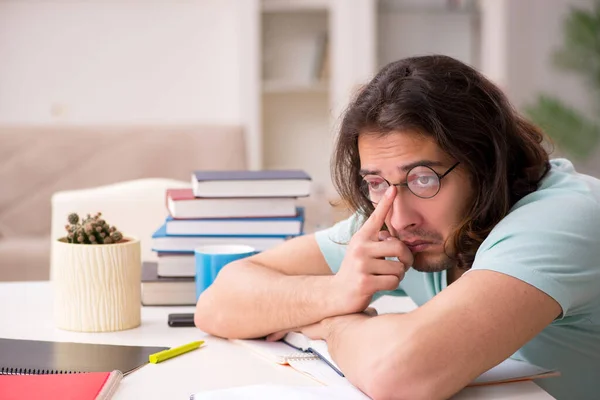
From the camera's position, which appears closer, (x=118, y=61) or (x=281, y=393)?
(x=281, y=393)

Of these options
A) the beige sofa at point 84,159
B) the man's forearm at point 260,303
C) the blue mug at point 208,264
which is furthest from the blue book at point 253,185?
the beige sofa at point 84,159

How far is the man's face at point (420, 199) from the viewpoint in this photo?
4.07 feet

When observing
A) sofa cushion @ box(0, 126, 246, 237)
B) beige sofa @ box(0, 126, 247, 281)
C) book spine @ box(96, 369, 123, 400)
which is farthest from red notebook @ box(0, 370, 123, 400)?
sofa cushion @ box(0, 126, 246, 237)

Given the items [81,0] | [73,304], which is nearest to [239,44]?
[81,0]

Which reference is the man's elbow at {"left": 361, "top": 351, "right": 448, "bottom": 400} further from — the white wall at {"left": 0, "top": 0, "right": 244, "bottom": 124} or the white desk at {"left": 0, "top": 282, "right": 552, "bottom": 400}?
the white wall at {"left": 0, "top": 0, "right": 244, "bottom": 124}

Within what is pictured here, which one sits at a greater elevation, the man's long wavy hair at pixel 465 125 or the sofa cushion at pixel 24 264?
the man's long wavy hair at pixel 465 125

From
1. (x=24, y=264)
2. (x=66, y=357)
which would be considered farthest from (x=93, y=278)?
(x=24, y=264)

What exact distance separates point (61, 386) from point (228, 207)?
65 cm

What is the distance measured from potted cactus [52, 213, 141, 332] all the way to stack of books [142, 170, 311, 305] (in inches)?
8.0

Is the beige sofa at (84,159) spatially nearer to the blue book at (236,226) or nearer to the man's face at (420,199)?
the blue book at (236,226)

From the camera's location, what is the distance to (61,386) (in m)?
1.04

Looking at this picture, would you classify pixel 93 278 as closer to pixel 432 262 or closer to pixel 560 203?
pixel 432 262

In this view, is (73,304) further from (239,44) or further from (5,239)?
(239,44)

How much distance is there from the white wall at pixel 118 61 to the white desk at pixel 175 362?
283 centimetres
